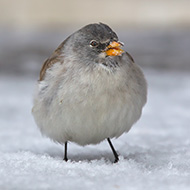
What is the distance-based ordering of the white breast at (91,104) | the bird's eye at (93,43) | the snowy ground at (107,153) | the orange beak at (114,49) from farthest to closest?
the bird's eye at (93,43)
the orange beak at (114,49)
the white breast at (91,104)
the snowy ground at (107,153)

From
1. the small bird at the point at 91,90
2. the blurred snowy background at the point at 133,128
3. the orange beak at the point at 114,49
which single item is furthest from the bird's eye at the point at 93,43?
the blurred snowy background at the point at 133,128

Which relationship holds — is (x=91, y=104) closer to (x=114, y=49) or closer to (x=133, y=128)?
(x=114, y=49)

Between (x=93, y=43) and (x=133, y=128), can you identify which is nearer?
(x=93, y=43)

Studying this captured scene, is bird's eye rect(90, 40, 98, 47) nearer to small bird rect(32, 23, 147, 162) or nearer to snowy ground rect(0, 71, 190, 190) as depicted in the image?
small bird rect(32, 23, 147, 162)

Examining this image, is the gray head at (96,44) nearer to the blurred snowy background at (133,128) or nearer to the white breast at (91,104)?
the white breast at (91,104)

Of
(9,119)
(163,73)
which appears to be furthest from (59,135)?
(163,73)

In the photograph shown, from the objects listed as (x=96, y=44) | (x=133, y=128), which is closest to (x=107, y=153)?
(x=96, y=44)

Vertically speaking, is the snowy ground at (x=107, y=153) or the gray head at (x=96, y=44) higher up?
the gray head at (x=96, y=44)
